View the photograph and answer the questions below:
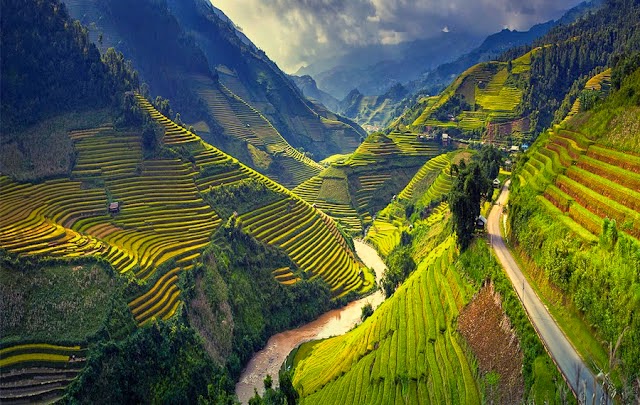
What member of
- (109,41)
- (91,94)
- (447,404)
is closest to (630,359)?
(447,404)

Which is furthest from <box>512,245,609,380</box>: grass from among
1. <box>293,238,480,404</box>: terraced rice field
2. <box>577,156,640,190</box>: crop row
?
<box>577,156,640,190</box>: crop row

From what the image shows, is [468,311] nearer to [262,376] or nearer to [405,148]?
[262,376]

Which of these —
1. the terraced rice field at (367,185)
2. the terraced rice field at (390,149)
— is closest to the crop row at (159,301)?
the terraced rice field at (367,185)

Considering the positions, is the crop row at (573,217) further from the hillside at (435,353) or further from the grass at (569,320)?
the hillside at (435,353)

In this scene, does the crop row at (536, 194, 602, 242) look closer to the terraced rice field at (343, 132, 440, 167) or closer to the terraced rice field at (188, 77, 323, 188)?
the terraced rice field at (343, 132, 440, 167)

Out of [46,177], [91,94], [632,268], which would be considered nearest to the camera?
[632,268]

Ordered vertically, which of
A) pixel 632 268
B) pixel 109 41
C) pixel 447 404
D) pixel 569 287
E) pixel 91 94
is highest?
pixel 109 41

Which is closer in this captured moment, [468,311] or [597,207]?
[597,207]

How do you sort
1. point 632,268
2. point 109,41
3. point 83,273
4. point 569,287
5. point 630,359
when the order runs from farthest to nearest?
point 109,41 < point 83,273 < point 569,287 < point 632,268 < point 630,359
